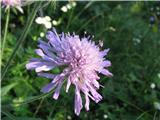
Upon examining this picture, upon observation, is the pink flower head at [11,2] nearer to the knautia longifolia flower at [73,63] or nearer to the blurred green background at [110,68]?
the blurred green background at [110,68]

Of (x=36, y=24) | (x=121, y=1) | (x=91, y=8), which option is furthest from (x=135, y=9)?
(x=36, y=24)

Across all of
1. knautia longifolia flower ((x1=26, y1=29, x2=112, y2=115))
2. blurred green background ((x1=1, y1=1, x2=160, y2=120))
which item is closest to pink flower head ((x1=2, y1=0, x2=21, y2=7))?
blurred green background ((x1=1, y1=1, x2=160, y2=120))

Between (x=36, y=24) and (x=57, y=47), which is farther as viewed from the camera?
(x=36, y=24)

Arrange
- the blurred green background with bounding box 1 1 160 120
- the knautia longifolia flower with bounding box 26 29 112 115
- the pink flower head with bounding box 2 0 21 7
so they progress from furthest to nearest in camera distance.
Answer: the blurred green background with bounding box 1 1 160 120
the pink flower head with bounding box 2 0 21 7
the knautia longifolia flower with bounding box 26 29 112 115

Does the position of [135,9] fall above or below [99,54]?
below

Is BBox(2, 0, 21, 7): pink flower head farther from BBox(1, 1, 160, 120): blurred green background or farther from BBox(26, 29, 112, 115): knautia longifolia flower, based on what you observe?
BBox(26, 29, 112, 115): knautia longifolia flower

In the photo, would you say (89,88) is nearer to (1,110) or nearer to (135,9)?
(1,110)

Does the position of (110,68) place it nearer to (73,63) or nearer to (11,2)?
(11,2)
